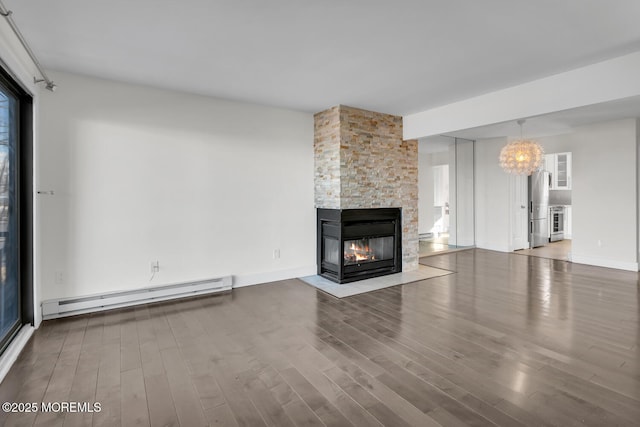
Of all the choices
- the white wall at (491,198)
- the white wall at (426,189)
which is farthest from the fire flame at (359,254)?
the white wall at (426,189)

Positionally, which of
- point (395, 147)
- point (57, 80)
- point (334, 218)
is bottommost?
point (334, 218)

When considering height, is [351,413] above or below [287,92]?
below

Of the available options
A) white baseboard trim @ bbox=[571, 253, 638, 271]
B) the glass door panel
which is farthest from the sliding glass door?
white baseboard trim @ bbox=[571, 253, 638, 271]

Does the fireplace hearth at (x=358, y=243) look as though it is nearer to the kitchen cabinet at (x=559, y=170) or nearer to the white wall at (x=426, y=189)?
the white wall at (x=426, y=189)

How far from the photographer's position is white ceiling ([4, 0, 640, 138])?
2316mm

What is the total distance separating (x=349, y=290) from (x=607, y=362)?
2.58 m

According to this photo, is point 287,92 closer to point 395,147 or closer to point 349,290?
point 395,147

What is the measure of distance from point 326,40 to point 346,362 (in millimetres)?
2559

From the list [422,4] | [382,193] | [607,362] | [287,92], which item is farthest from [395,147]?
[607,362]

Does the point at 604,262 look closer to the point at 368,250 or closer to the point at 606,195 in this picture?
the point at 606,195

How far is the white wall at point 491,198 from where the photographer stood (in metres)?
7.23

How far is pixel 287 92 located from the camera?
413 cm

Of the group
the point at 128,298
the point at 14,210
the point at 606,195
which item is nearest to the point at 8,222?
the point at 14,210

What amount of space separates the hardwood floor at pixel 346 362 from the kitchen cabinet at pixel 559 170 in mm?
5280
